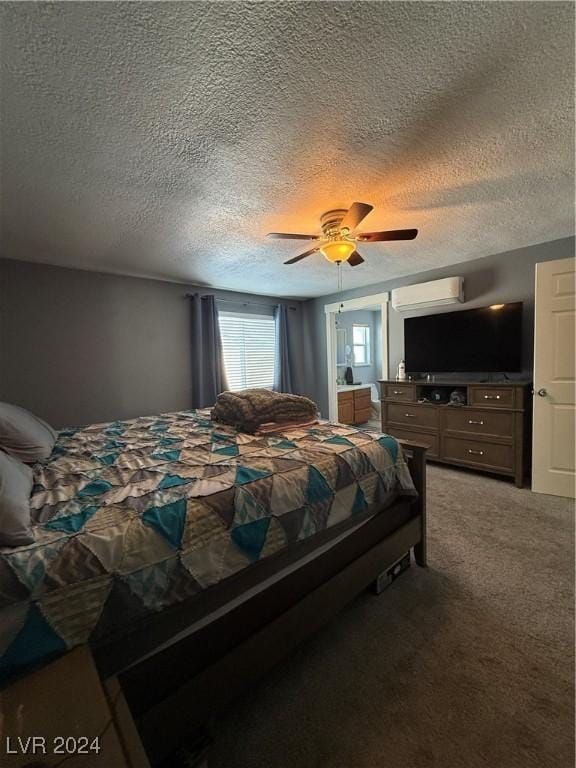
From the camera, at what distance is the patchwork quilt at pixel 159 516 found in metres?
0.79

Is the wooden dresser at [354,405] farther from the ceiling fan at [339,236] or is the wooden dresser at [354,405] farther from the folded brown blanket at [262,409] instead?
the ceiling fan at [339,236]

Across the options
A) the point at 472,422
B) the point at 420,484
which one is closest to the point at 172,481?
the point at 420,484

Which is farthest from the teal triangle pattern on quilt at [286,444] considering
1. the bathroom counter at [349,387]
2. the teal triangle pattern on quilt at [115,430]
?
the bathroom counter at [349,387]

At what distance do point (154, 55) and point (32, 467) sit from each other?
1855 millimetres

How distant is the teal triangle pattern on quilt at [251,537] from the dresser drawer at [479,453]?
2827 millimetres

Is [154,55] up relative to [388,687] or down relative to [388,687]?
up

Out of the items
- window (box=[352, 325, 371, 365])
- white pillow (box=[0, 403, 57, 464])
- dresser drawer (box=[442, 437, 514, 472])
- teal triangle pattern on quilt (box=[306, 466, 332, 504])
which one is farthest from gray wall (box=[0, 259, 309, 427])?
window (box=[352, 325, 371, 365])

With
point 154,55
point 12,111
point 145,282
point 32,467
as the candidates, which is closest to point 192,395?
point 145,282

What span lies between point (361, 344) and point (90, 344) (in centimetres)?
507

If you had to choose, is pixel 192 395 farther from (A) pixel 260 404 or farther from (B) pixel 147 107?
(B) pixel 147 107

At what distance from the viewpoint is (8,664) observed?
2.33 ft

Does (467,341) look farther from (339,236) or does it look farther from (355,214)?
(355,214)

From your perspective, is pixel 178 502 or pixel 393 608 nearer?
pixel 178 502

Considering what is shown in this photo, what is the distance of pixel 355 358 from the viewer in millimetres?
6660
